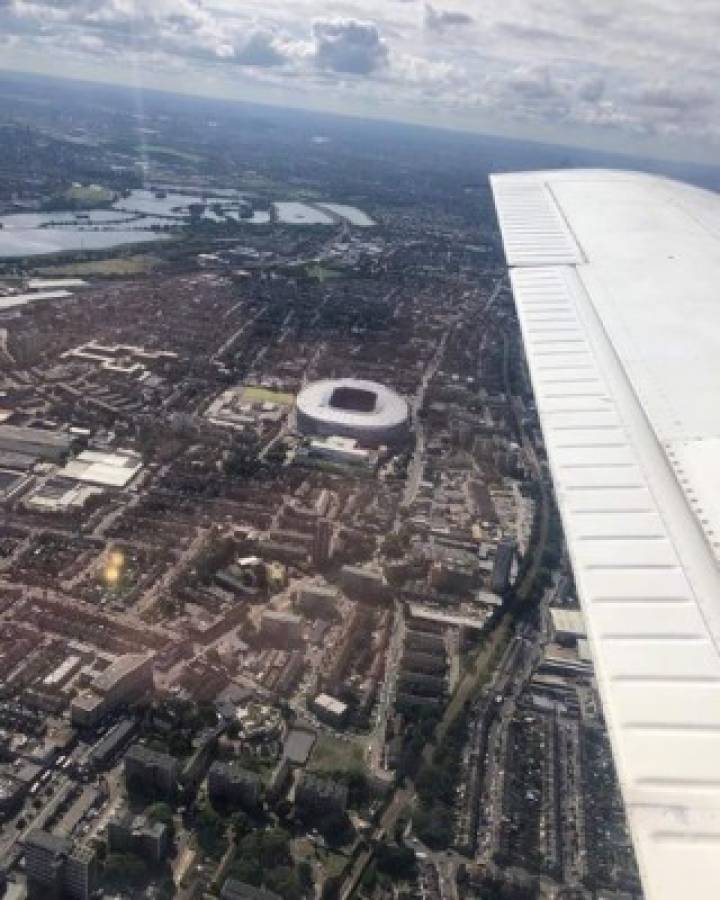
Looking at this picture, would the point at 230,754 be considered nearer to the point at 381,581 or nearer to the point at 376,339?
the point at 381,581

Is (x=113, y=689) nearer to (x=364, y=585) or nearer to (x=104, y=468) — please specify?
(x=364, y=585)

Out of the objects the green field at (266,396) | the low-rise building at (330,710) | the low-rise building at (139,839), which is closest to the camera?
the low-rise building at (139,839)

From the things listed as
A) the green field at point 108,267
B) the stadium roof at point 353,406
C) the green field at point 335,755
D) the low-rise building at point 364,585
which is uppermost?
the green field at point 335,755

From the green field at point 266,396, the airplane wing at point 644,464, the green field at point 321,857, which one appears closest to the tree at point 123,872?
the green field at point 321,857

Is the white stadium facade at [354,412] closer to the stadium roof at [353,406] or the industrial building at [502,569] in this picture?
the stadium roof at [353,406]

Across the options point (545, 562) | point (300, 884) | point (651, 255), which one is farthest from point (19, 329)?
point (651, 255)

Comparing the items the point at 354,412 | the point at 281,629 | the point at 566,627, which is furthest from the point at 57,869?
the point at 354,412

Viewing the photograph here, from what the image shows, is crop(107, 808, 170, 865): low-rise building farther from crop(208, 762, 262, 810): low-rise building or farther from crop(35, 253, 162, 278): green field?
crop(35, 253, 162, 278): green field

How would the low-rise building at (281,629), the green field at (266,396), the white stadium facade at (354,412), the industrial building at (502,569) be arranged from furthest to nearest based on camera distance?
the green field at (266,396) < the white stadium facade at (354,412) < the industrial building at (502,569) < the low-rise building at (281,629)
